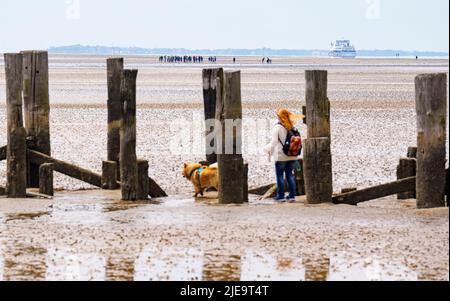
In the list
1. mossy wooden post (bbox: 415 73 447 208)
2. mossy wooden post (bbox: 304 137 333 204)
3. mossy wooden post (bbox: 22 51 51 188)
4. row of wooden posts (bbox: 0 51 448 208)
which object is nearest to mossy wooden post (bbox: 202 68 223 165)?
row of wooden posts (bbox: 0 51 448 208)

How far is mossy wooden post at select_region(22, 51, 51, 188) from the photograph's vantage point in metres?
16.6

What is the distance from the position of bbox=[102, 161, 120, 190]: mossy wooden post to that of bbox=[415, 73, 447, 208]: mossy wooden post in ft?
16.1

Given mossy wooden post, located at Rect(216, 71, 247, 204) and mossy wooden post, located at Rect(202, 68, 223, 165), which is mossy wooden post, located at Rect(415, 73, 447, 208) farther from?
mossy wooden post, located at Rect(202, 68, 223, 165)

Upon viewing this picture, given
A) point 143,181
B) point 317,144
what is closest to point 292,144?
point 317,144

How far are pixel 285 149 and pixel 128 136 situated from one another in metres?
2.11

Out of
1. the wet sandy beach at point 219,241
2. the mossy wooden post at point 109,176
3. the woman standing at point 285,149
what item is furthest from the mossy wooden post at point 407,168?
the mossy wooden post at point 109,176

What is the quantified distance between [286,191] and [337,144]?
9.33m

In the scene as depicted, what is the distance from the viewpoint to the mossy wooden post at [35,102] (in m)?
16.6

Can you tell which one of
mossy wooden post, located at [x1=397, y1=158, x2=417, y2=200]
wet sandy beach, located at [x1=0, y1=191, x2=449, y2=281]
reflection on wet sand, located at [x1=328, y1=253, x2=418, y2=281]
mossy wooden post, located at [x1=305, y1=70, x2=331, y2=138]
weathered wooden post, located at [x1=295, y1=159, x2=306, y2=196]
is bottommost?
reflection on wet sand, located at [x1=328, y1=253, x2=418, y2=281]

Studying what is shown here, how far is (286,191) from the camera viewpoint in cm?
1582
